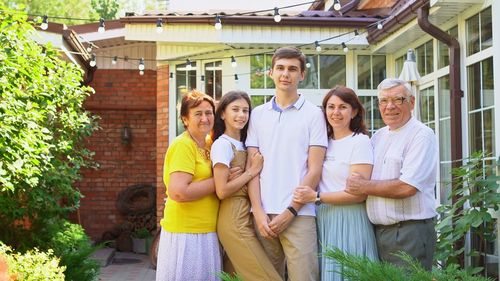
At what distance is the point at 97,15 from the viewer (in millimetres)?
33062

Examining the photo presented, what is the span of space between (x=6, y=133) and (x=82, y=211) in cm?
764

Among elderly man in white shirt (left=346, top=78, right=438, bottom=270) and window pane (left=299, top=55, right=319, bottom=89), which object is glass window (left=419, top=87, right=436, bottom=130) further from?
elderly man in white shirt (left=346, top=78, right=438, bottom=270)

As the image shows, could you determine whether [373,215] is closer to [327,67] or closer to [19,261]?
[19,261]

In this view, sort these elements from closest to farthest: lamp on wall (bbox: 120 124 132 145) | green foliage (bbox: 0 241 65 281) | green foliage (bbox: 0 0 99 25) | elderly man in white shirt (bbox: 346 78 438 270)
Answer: elderly man in white shirt (bbox: 346 78 438 270)
green foliage (bbox: 0 241 65 281)
lamp on wall (bbox: 120 124 132 145)
green foliage (bbox: 0 0 99 25)

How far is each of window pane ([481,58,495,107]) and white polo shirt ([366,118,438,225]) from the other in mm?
2896

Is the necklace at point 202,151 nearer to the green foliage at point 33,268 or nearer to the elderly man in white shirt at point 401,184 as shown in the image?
the elderly man in white shirt at point 401,184

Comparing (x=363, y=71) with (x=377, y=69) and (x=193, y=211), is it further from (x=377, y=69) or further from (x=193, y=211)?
(x=193, y=211)

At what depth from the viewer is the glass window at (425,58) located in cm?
803

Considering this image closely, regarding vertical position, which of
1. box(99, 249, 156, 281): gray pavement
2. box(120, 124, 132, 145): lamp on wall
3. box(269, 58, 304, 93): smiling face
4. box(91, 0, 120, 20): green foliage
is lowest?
box(99, 249, 156, 281): gray pavement

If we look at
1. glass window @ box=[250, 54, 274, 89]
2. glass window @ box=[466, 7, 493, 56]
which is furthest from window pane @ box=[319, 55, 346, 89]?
glass window @ box=[466, 7, 493, 56]

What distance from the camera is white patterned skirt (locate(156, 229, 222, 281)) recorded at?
12.7 feet

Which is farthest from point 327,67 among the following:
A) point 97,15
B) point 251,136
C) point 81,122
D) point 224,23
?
point 97,15

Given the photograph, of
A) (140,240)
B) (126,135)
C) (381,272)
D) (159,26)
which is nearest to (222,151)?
(381,272)

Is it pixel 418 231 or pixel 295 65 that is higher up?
pixel 295 65
